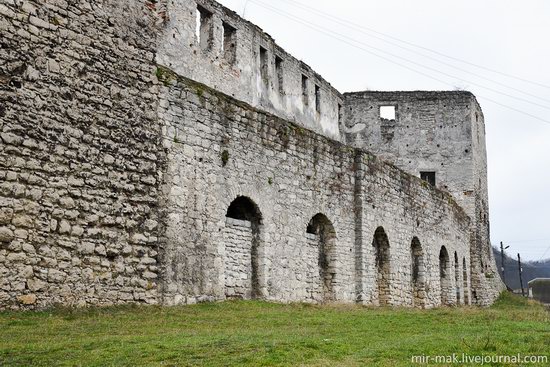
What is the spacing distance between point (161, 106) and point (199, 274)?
136 inches

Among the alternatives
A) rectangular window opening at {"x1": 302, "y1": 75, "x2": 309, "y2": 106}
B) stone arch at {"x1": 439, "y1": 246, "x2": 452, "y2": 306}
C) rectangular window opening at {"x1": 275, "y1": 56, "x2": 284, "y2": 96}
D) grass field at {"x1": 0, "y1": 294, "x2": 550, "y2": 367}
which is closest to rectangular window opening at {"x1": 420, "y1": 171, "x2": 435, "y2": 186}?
rectangular window opening at {"x1": 302, "y1": 75, "x2": 309, "y2": 106}

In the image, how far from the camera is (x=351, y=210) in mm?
20719

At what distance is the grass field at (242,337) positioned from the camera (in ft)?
26.4

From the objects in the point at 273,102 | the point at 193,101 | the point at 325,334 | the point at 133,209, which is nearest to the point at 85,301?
the point at 133,209

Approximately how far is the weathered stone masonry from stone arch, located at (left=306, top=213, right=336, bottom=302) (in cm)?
4

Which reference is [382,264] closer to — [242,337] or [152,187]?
[152,187]

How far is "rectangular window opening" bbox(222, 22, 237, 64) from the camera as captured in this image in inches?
1086

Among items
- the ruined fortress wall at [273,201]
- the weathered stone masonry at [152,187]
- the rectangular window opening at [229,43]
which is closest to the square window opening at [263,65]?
the rectangular window opening at [229,43]

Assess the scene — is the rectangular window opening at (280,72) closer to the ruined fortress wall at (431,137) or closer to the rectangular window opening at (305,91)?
the rectangular window opening at (305,91)

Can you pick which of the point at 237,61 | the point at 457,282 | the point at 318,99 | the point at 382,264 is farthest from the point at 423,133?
the point at 382,264

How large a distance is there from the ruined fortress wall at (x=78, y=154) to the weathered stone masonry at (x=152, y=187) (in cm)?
2

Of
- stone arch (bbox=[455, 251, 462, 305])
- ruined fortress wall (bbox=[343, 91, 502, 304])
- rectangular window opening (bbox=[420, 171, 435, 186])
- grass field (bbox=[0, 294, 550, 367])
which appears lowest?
grass field (bbox=[0, 294, 550, 367])

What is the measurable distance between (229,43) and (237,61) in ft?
2.47

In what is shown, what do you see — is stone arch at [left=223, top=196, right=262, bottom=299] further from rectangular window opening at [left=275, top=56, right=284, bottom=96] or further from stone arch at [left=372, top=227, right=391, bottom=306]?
rectangular window opening at [left=275, top=56, right=284, bottom=96]
